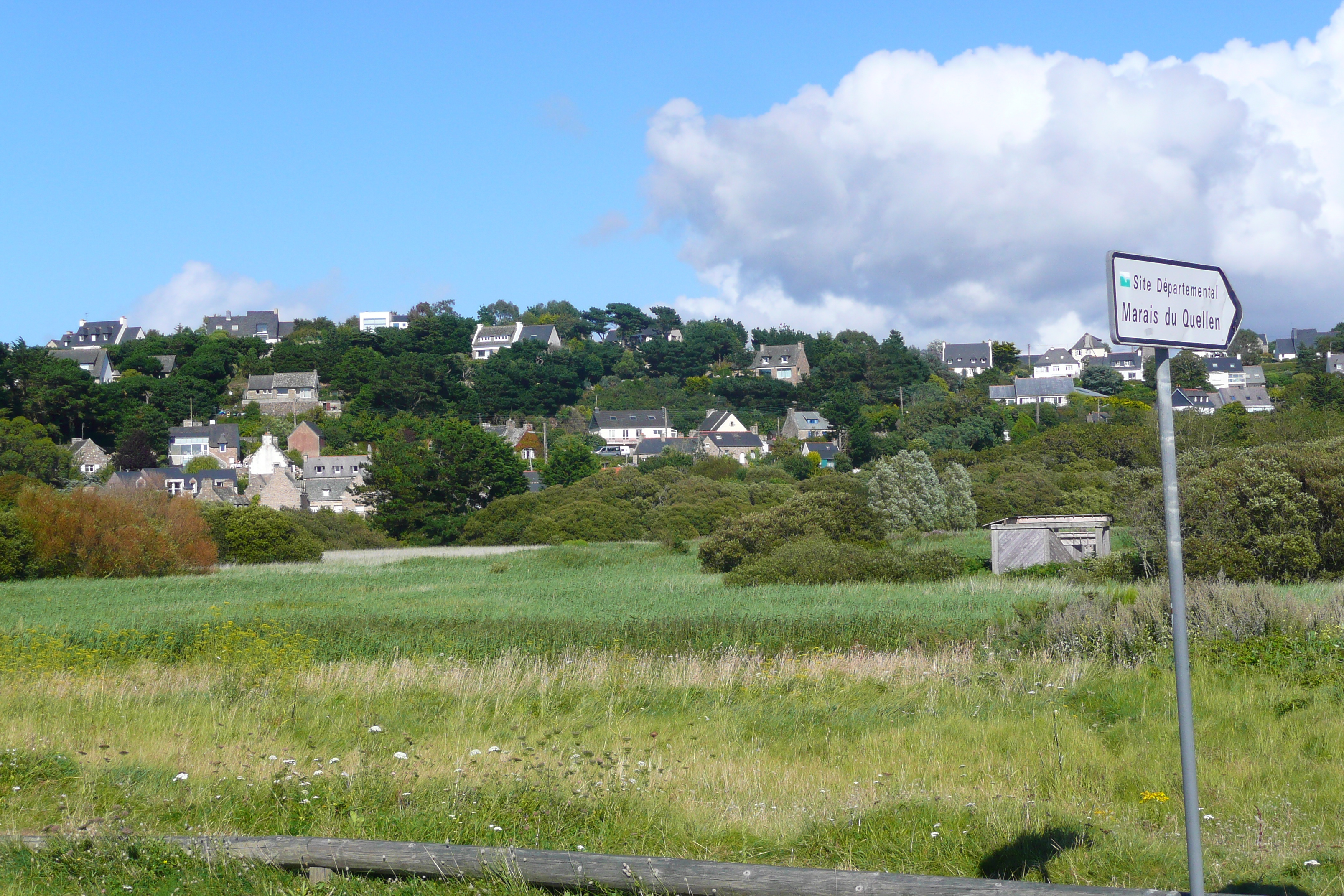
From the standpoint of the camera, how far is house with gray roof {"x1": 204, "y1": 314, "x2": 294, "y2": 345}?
154500mm

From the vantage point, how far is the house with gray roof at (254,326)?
15450 centimetres

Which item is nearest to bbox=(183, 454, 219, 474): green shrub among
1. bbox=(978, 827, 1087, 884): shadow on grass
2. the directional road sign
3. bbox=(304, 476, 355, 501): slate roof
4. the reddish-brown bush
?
bbox=(304, 476, 355, 501): slate roof

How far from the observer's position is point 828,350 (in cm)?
14912

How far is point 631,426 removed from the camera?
116m

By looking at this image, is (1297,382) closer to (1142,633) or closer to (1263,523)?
(1263,523)

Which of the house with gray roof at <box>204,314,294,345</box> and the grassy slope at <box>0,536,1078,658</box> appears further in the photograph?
the house with gray roof at <box>204,314,294,345</box>

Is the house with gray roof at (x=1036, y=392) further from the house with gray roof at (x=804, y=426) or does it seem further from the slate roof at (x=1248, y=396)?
the house with gray roof at (x=804, y=426)

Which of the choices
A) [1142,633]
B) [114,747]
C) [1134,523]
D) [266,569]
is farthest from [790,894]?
[266,569]

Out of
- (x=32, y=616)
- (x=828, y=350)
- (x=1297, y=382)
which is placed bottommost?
(x=32, y=616)

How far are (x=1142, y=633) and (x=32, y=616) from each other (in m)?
25.6

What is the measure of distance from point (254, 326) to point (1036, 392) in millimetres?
111084

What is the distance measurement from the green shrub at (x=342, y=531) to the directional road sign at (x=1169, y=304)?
196 ft

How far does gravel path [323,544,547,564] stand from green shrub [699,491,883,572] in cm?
→ 1316

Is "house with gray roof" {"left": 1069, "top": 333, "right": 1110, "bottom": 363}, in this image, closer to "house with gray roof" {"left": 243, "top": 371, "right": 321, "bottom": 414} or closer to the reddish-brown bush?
"house with gray roof" {"left": 243, "top": 371, "right": 321, "bottom": 414}
